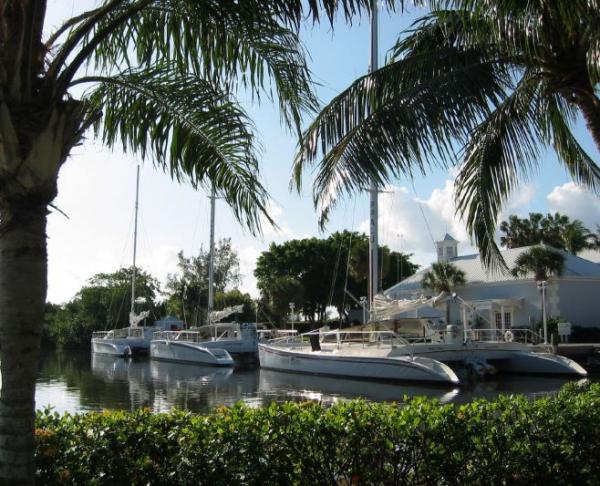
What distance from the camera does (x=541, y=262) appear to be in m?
36.4

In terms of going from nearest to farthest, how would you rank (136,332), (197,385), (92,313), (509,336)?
(197,385)
(509,336)
(136,332)
(92,313)

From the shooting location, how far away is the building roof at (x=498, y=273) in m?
38.9

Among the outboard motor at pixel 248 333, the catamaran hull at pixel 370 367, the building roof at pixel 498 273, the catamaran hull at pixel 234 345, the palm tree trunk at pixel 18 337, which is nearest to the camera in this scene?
the palm tree trunk at pixel 18 337

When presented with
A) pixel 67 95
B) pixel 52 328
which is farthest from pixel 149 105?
pixel 52 328

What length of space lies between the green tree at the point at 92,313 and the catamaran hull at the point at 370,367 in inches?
1552

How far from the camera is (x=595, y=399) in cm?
582

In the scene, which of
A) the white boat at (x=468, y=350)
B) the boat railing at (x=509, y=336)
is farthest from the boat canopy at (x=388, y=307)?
the boat railing at (x=509, y=336)

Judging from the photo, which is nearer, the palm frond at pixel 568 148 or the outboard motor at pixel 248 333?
the palm frond at pixel 568 148

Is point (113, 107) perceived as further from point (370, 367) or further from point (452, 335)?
point (452, 335)

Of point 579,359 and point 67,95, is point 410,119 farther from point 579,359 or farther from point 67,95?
point 579,359

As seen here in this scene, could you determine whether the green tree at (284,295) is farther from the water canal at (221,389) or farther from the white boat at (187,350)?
the water canal at (221,389)

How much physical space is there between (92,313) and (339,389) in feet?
168

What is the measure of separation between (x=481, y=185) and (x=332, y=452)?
456cm

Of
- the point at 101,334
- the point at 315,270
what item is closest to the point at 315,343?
the point at 315,270
